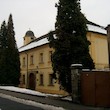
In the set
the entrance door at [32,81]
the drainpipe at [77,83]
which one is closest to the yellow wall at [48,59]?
the entrance door at [32,81]

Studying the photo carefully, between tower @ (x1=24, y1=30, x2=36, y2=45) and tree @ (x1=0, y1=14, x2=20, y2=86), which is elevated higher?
tower @ (x1=24, y1=30, x2=36, y2=45)

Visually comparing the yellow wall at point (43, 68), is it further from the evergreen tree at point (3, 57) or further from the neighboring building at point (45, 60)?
the evergreen tree at point (3, 57)

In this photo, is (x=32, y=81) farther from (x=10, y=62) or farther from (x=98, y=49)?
(x=98, y=49)

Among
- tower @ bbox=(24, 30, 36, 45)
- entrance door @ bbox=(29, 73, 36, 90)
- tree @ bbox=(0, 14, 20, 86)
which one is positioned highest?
tower @ bbox=(24, 30, 36, 45)

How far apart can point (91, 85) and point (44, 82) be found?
17898 mm

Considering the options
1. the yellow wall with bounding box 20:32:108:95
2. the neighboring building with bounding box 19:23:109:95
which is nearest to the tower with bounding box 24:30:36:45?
the neighboring building with bounding box 19:23:109:95

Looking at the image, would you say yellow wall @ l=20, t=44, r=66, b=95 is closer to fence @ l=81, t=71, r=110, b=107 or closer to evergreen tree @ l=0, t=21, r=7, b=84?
evergreen tree @ l=0, t=21, r=7, b=84

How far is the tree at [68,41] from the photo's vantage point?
20922 mm

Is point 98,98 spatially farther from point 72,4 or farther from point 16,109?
point 72,4

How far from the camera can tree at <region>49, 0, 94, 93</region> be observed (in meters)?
20.9

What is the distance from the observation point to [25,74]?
41.8 m

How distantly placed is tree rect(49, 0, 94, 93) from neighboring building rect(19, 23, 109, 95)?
21.9 ft

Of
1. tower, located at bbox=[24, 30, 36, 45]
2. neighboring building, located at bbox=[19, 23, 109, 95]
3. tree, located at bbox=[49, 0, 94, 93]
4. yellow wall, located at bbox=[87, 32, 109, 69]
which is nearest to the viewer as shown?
tree, located at bbox=[49, 0, 94, 93]

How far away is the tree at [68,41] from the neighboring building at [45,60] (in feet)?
21.9
